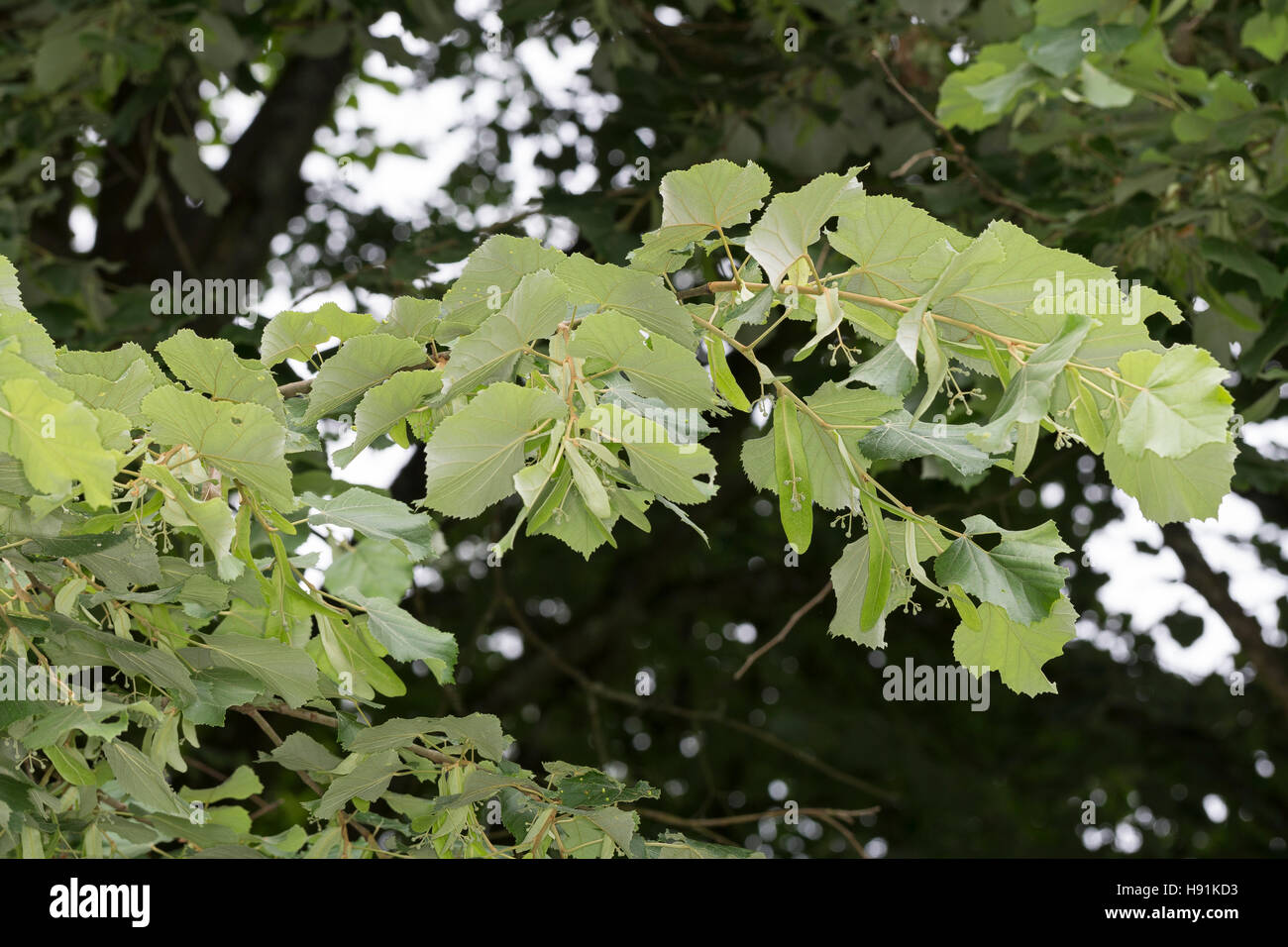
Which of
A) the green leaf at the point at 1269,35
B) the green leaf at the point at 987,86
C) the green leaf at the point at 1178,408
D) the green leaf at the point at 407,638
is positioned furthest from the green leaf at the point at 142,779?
the green leaf at the point at 1269,35

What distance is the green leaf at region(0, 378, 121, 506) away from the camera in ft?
2.50

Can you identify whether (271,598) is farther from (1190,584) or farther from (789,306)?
(1190,584)

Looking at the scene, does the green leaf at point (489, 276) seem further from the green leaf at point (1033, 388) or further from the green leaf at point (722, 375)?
the green leaf at point (1033, 388)

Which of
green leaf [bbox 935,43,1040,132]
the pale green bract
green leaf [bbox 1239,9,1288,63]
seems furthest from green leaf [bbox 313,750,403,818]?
green leaf [bbox 1239,9,1288,63]

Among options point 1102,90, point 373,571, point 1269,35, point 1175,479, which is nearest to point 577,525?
point 1175,479

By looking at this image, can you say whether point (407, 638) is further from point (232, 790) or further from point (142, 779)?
point (232, 790)

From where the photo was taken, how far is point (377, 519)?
3.49ft

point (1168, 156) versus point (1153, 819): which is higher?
point (1168, 156)

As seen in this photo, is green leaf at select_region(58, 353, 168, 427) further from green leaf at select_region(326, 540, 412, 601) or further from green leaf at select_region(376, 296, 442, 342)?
green leaf at select_region(326, 540, 412, 601)

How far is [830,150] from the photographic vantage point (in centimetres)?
268

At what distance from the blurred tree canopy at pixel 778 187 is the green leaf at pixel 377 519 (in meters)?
0.70
